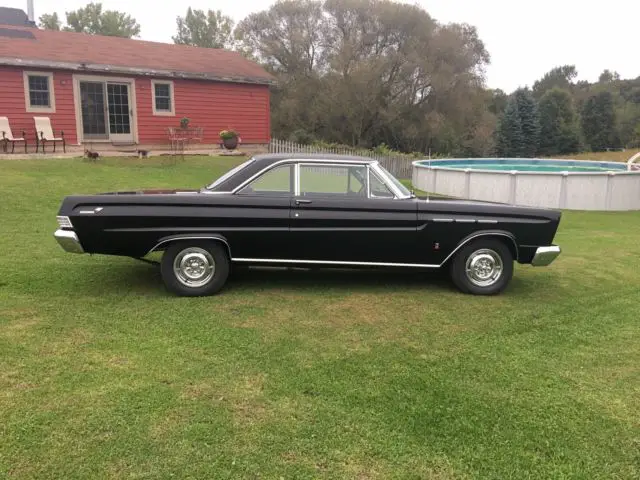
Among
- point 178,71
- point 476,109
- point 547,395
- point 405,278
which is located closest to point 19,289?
point 405,278

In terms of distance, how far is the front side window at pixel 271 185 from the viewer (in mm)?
5844

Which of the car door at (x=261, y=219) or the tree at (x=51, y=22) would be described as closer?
the car door at (x=261, y=219)

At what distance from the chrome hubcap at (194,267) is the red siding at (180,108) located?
52.6 ft

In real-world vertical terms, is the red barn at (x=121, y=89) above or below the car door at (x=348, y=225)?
above

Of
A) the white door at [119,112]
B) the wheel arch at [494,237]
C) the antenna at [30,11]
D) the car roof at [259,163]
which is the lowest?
the wheel arch at [494,237]

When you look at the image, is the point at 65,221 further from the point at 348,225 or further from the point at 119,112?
the point at 119,112

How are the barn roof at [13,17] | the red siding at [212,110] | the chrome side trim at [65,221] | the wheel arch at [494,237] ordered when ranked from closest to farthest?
1. the chrome side trim at [65,221]
2. the wheel arch at [494,237]
3. the red siding at [212,110]
4. the barn roof at [13,17]

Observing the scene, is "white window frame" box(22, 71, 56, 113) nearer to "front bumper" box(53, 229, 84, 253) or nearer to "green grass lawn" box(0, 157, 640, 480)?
"green grass lawn" box(0, 157, 640, 480)

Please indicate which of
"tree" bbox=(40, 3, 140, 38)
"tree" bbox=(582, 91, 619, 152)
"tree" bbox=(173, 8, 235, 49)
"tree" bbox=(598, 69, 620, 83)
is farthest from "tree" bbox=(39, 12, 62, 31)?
"tree" bbox=(598, 69, 620, 83)

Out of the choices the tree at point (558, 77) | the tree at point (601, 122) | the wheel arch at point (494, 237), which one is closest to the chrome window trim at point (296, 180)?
the wheel arch at point (494, 237)

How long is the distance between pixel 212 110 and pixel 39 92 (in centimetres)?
629

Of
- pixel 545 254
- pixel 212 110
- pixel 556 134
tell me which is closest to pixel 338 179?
pixel 545 254

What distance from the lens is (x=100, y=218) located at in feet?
18.0

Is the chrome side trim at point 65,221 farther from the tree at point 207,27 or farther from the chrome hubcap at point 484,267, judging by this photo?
the tree at point 207,27
